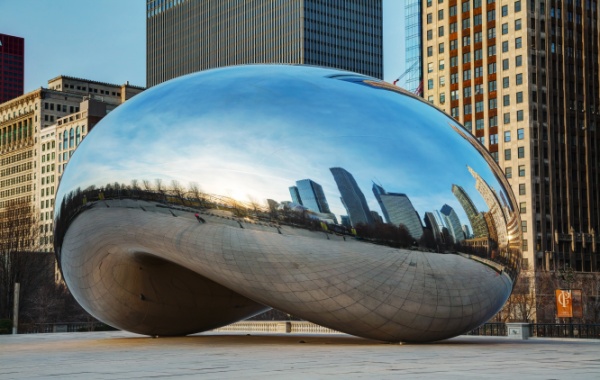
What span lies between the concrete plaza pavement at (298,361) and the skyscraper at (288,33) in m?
152

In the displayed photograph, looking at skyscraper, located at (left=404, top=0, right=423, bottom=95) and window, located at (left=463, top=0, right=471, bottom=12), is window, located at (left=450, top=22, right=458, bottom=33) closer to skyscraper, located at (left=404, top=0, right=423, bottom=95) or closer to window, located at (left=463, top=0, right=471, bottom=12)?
window, located at (left=463, top=0, right=471, bottom=12)

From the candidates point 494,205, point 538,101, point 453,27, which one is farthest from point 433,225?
point 453,27

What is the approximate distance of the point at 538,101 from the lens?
113 meters

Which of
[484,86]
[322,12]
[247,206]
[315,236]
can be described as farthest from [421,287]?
[322,12]

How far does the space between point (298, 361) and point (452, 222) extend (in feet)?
14.5

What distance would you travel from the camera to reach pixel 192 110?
63.2 ft

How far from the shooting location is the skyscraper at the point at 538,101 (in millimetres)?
112250

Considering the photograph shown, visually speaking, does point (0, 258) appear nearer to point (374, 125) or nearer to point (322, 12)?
point (374, 125)

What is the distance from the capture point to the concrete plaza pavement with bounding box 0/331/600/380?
1322cm

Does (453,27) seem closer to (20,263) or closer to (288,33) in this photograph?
(288,33)

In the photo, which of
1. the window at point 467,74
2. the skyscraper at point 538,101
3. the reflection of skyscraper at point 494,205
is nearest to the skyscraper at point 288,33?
the window at point 467,74

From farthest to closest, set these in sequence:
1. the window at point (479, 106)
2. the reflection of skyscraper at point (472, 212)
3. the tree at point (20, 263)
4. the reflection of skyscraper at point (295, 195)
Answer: the window at point (479, 106)
the tree at point (20, 263)
the reflection of skyscraper at point (472, 212)
the reflection of skyscraper at point (295, 195)

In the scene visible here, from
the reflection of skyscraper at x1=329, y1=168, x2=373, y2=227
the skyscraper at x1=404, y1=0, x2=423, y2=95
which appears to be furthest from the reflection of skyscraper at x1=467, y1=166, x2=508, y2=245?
the skyscraper at x1=404, y1=0, x2=423, y2=95

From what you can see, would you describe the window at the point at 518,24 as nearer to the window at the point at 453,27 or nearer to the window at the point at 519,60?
the window at the point at 519,60
